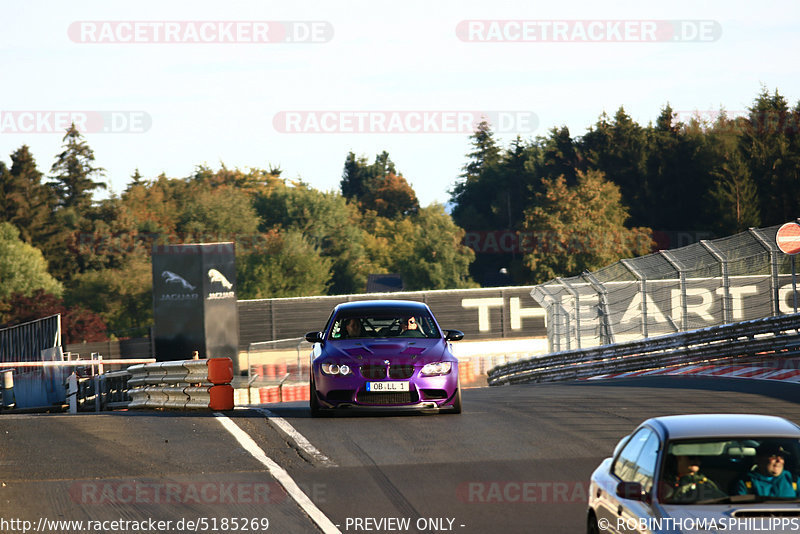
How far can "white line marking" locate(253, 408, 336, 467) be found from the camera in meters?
11.2

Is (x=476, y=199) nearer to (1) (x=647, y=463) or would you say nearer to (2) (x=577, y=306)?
(2) (x=577, y=306)

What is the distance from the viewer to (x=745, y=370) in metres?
21.0

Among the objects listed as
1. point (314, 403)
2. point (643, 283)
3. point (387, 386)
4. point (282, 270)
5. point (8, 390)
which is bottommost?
point (8, 390)

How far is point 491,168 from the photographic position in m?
116

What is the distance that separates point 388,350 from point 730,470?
802 centimetres

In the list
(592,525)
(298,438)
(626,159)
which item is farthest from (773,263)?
(626,159)

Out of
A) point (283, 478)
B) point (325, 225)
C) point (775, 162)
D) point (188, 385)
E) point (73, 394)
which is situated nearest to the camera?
point (283, 478)

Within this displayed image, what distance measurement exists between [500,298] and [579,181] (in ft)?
116

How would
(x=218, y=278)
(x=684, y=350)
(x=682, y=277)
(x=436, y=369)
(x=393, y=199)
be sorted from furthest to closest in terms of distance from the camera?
(x=393, y=199) → (x=218, y=278) → (x=682, y=277) → (x=684, y=350) → (x=436, y=369)

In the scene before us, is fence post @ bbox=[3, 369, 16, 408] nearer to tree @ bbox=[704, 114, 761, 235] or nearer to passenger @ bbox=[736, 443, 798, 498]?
passenger @ bbox=[736, 443, 798, 498]

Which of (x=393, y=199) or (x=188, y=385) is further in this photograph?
(x=393, y=199)

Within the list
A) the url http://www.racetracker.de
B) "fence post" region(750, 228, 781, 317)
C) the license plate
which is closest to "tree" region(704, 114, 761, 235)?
"fence post" region(750, 228, 781, 317)

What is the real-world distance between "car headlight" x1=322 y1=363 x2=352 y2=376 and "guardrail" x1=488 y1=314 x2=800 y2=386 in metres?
11.2

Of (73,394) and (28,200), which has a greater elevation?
(28,200)
